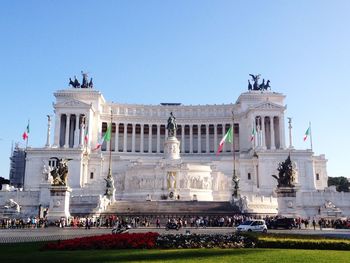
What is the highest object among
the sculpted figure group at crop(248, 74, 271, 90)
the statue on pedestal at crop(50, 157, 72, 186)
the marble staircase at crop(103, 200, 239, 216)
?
the sculpted figure group at crop(248, 74, 271, 90)

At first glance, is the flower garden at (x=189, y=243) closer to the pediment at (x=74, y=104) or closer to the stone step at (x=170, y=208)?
the stone step at (x=170, y=208)

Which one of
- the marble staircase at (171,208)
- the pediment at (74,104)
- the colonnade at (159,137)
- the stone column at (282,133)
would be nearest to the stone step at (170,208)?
the marble staircase at (171,208)

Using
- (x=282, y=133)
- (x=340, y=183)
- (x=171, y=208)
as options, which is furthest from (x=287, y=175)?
(x=340, y=183)

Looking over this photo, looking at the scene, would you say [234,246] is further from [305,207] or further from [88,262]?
[305,207]

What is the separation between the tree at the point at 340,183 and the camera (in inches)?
4564

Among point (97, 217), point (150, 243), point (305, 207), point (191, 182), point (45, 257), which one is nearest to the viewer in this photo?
point (45, 257)

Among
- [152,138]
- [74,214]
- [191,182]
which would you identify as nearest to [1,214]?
[74,214]

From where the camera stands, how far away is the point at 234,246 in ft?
66.5

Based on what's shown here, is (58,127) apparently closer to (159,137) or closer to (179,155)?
(159,137)

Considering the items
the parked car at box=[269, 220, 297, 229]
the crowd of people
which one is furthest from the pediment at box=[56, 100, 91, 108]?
the parked car at box=[269, 220, 297, 229]

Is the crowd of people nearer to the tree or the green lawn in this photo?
the green lawn

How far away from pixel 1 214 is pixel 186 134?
59.0 metres

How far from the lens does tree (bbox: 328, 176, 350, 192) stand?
380ft

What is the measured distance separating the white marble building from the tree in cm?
2877
